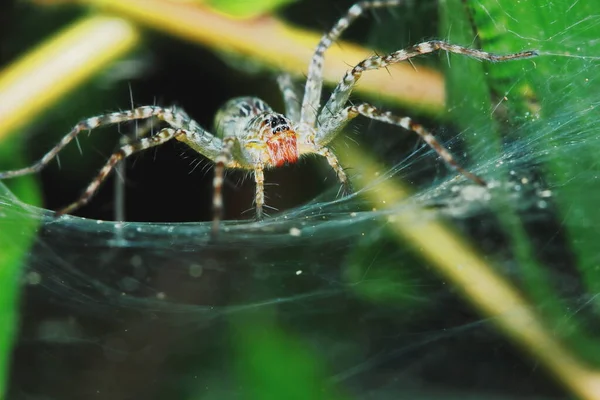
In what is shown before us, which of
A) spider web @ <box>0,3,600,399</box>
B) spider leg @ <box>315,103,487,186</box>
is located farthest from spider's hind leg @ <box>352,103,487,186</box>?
spider web @ <box>0,3,600,399</box>

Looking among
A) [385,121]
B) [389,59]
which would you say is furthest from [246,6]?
[385,121]

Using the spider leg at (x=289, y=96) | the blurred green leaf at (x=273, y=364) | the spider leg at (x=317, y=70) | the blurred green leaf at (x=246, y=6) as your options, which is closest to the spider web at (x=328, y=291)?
the blurred green leaf at (x=273, y=364)

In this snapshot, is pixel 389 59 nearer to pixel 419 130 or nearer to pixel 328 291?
pixel 419 130

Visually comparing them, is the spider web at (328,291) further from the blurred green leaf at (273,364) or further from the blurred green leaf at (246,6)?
the blurred green leaf at (246,6)

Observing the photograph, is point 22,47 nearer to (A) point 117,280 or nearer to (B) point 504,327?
(A) point 117,280

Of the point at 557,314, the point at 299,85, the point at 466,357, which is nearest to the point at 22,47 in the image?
the point at 299,85

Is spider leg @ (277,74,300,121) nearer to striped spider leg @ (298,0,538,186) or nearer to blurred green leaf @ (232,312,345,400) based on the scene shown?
striped spider leg @ (298,0,538,186)
